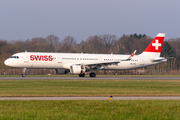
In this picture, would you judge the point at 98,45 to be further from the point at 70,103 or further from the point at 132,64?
the point at 70,103

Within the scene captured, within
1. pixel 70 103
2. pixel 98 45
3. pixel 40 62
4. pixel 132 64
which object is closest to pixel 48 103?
pixel 70 103

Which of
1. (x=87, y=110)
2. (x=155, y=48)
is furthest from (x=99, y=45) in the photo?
(x=87, y=110)

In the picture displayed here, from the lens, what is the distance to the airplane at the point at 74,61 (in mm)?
45938

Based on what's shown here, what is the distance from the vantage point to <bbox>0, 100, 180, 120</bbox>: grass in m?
11.9

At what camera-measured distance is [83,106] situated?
14352mm

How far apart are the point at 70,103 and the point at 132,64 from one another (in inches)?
1512

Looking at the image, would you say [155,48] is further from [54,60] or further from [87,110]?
[87,110]

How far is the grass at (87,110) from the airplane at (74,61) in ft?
100

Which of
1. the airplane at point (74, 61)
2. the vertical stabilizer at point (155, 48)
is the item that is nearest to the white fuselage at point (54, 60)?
the airplane at point (74, 61)

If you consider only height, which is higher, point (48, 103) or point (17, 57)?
point (17, 57)

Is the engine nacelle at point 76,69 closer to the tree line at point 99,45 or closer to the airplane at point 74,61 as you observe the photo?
the airplane at point 74,61

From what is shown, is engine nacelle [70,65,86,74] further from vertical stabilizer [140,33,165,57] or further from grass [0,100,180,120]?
grass [0,100,180,120]

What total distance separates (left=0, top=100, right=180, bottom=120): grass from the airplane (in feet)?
100

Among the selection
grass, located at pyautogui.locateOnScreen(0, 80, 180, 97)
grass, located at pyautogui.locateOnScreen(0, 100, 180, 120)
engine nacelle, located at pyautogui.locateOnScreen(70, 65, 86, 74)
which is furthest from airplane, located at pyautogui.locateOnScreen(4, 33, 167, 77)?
grass, located at pyautogui.locateOnScreen(0, 100, 180, 120)
